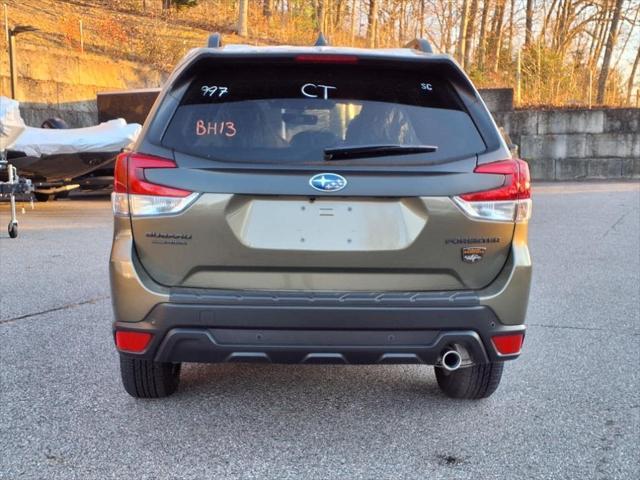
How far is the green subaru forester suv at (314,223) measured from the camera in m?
2.89

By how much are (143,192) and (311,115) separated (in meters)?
0.80

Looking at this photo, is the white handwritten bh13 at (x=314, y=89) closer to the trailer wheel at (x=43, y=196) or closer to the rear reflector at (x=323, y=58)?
the rear reflector at (x=323, y=58)

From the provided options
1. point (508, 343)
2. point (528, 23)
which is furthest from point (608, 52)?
point (508, 343)

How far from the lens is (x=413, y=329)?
292cm

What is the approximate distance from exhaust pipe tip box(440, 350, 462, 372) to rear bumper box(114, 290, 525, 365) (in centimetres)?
7

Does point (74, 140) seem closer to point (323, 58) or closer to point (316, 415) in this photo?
point (316, 415)

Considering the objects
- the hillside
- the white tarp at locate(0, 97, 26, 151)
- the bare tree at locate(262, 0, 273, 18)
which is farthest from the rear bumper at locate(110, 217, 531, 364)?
the bare tree at locate(262, 0, 273, 18)

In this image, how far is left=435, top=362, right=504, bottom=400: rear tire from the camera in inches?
144

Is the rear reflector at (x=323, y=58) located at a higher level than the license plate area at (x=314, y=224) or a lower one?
higher

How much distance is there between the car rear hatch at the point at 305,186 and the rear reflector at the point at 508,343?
0.28 metres

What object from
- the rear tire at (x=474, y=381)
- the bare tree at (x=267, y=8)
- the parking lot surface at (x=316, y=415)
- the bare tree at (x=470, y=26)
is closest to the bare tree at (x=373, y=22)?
the bare tree at (x=470, y=26)

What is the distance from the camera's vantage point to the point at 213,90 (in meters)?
3.09

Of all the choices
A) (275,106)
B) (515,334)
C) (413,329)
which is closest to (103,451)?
(413,329)

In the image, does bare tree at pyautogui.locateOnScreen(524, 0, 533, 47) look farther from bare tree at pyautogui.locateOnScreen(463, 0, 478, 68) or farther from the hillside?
bare tree at pyautogui.locateOnScreen(463, 0, 478, 68)
